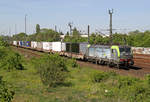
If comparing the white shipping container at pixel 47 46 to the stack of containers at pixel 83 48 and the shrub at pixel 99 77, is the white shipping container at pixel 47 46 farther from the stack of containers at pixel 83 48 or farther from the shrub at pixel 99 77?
the shrub at pixel 99 77

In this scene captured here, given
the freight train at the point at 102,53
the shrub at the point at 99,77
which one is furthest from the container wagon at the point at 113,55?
the shrub at the point at 99,77

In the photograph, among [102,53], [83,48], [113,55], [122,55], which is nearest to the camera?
[122,55]

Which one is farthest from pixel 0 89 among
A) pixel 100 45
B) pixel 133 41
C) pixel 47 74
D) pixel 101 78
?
pixel 133 41

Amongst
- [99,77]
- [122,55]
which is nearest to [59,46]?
[122,55]

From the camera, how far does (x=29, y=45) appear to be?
248 feet

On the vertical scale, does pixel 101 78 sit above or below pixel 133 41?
below

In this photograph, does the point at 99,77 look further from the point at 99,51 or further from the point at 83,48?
the point at 83,48

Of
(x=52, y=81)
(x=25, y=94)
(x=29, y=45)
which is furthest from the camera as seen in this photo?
(x=29, y=45)

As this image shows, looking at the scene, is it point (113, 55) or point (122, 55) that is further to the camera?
point (113, 55)

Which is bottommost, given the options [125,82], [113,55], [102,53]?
[125,82]

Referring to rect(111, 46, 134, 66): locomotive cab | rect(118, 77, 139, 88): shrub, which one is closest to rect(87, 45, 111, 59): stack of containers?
rect(111, 46, 134, 66): locomotive cab

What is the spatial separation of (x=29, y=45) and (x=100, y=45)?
52053 millimetres

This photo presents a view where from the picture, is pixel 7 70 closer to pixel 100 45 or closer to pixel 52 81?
pixel 52 81

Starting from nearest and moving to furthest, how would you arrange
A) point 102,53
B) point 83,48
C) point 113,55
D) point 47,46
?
point 113,55, point 102,53, point 83,48, point 47,46
